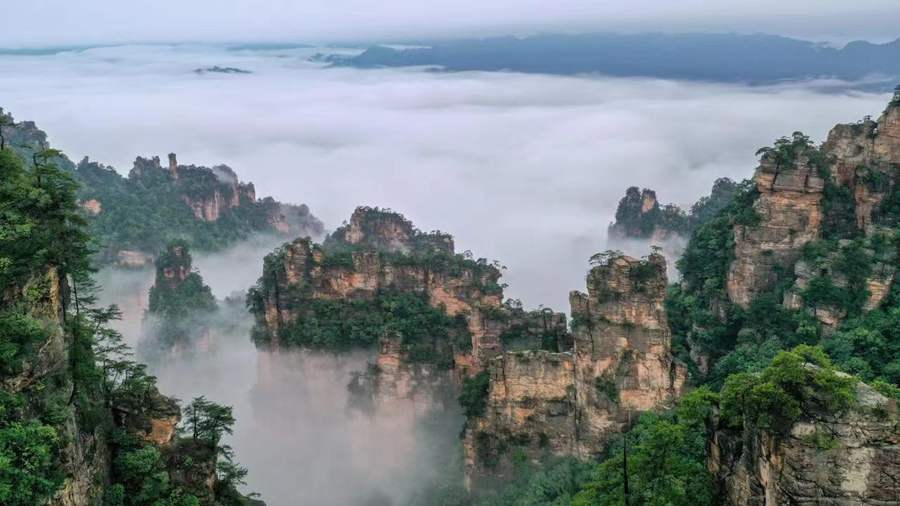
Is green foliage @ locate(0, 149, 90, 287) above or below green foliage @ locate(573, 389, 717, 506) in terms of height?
above

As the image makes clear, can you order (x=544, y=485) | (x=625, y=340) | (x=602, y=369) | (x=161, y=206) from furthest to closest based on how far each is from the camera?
(x=161, y=206) → (x=602, y=369) → (x=625, y=340) → (x=544, y=485)

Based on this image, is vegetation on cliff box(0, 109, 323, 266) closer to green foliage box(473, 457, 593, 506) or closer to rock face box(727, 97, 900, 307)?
green foliage box(473, 457, 593, 506)

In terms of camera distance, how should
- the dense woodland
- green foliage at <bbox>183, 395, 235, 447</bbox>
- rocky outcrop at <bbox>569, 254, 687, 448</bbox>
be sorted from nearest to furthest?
the dense woodland < green foliage at <bbox>183, 395, 235, 447</bbox> < rocky outcrop at <bbox>569, 254, 687, 448</bbox>

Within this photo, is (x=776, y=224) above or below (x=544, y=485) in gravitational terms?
Result: above

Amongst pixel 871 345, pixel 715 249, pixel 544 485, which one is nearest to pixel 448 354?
pixel 544 485

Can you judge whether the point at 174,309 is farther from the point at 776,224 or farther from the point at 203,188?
the point at 776,224

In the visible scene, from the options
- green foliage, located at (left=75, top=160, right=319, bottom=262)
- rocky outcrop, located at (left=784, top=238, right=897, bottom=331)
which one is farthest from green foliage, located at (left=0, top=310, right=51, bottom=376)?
green foliage, located at (left=75, top=160, right=319, bottom=262)

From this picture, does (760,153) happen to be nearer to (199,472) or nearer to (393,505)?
(393,505)
